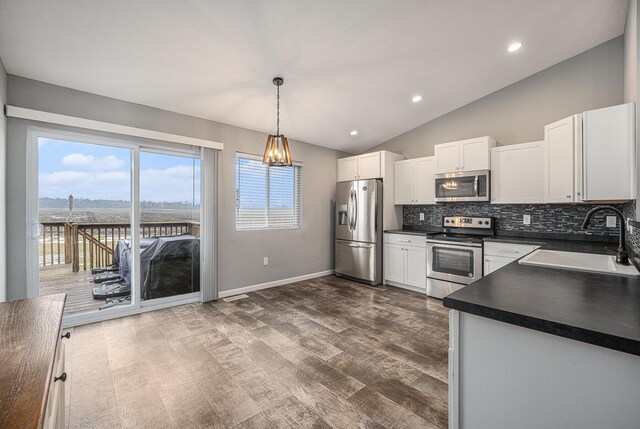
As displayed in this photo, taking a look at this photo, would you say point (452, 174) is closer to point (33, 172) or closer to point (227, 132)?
point (227, 132)

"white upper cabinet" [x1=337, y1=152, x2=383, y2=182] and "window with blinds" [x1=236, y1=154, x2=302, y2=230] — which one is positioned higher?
"white upper cabinet" [x1=337, y1=152, x2=383, y2=182]

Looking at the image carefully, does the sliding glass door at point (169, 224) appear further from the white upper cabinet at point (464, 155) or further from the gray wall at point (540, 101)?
the gray wall at point (540, 101)

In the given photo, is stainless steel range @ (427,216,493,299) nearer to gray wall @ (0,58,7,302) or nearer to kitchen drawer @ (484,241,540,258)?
kitchen drawer @ (484,241,540,258)

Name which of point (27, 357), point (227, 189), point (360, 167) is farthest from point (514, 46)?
point (27, 357)

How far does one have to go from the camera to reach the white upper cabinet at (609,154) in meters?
2.24

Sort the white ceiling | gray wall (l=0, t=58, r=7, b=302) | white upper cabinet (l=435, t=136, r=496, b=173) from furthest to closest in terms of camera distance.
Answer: white upper cabinet (l=435, t=136, r=496, b=173), gray wall (l=0, t=58, r=7, b=302), the white ceiling

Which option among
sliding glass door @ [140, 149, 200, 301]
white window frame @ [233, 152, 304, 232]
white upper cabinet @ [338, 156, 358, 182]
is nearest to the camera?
sliding glass door @ [140, 149, 200, 301]

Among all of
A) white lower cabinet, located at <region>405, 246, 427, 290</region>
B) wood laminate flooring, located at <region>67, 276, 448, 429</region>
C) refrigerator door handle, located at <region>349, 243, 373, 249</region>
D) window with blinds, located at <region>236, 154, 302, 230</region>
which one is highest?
window with blinds, located at <region>236, 154, 302, 230</region>

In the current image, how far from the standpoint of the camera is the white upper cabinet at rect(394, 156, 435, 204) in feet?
14.2

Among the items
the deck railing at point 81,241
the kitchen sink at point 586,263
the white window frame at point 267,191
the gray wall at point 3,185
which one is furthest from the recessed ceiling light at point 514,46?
the gray wall at point 3,185

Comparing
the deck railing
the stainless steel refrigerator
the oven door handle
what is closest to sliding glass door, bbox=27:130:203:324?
the deck railing

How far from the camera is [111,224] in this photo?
324 centimetres

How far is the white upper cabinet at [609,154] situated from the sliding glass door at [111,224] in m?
4.26

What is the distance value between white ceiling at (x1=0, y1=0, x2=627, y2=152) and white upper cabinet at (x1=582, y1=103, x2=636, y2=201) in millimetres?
1091
